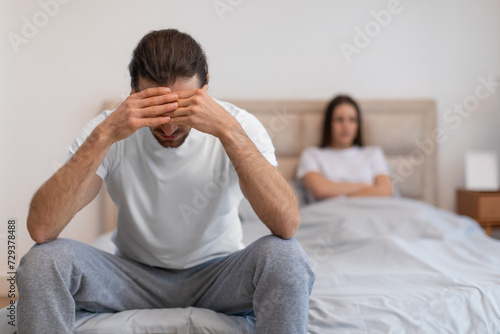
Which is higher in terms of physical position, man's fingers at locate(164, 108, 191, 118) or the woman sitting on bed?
man's fingers at locate(164, 108, 191, 118)

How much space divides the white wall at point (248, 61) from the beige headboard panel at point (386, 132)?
139 mm

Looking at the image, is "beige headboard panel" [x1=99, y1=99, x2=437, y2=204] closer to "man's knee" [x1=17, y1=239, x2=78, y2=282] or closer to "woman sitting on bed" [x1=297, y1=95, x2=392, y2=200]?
"woman sitting on bed" [x1=297, y1=95, x2=392, y2=200]

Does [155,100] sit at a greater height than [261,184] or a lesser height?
greater

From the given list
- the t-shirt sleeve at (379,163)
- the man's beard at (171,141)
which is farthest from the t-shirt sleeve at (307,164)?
the man's beard at (171,141)

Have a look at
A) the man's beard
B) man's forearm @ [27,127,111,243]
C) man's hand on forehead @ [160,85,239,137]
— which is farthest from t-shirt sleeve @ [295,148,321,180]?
man's forearm @ [27,127,111,243]

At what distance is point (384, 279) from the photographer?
62.5 inches

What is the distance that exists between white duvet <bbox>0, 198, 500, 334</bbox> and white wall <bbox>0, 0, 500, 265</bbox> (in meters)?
1.02

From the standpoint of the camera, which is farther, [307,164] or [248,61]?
[248,61]

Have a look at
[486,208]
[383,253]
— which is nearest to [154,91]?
[383,253]

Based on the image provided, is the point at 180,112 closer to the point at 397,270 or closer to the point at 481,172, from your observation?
the point at 397,270

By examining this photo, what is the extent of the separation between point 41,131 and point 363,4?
2064 mm

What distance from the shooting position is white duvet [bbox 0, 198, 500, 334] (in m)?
1.29

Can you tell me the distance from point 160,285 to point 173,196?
244mm

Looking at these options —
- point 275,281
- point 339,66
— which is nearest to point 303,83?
point 339,66
